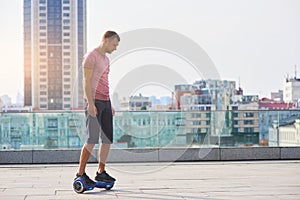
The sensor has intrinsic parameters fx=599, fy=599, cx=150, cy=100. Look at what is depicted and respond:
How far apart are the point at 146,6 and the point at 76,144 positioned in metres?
4.24

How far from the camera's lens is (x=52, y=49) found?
74.5 meters

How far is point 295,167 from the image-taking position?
638 cm

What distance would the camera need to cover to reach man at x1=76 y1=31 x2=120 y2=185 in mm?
4594

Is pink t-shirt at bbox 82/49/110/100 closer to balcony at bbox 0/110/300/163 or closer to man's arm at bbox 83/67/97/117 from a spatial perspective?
man's arm at bbox 83/67/97/117

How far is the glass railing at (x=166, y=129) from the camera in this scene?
24.7ft

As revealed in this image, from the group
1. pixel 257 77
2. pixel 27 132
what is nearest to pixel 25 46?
pixel 257 77

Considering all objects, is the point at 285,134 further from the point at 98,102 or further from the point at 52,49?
the point at 52,49

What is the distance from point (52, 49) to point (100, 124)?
71.1 meters

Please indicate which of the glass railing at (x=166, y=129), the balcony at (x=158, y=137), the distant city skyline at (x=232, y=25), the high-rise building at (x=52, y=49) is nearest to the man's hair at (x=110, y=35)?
the balcony at (x=158, y=137)

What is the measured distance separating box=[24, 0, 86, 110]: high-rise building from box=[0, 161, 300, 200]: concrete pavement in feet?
191

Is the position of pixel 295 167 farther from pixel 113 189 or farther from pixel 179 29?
pixel 179 29

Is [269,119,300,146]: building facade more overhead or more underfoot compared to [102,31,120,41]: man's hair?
more underfoot

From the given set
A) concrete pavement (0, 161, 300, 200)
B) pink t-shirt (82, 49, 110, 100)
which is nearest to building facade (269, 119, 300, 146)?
concrete pavement (0, 161, 300, 200)

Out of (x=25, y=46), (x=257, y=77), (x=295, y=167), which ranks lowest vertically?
(x=295, y=167)
